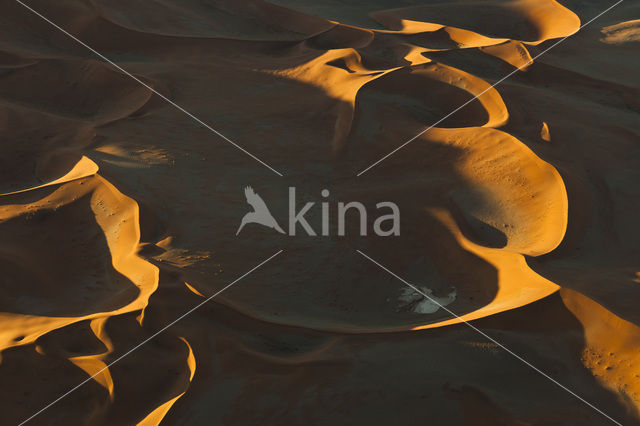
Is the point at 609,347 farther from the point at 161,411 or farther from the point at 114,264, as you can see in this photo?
the point at 114,264

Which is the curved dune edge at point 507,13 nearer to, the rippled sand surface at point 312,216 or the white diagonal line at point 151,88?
the rippled sand surface at point 312,216

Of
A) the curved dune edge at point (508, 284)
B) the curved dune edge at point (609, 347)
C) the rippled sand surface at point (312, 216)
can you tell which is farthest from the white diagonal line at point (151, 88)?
the curved dune edge at point (609, 347)

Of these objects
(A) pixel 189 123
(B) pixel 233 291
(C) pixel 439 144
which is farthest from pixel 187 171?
(C) pixel 439 144

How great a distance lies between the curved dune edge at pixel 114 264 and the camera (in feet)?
11.2

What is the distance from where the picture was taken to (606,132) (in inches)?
222

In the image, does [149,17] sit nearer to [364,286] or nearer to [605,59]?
[364,286]

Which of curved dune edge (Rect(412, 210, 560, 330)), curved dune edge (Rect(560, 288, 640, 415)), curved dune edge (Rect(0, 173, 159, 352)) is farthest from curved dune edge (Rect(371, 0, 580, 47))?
curved dune edge (Rect(560, 288, 640, 415))

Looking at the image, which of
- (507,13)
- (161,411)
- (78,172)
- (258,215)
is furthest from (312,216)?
(507,13)

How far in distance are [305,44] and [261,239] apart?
12.0 feet

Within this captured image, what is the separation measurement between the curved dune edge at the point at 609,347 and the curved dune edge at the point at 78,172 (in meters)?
3.58

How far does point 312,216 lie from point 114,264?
5.08 feet

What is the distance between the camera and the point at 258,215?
463cm

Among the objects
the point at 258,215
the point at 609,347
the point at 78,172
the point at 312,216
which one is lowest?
the point at 609,347

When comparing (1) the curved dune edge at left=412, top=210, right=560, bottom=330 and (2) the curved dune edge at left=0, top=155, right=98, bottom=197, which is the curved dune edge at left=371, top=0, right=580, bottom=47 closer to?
(1) the curved dune edge at left=412, top=210, right=560, bottom=330
